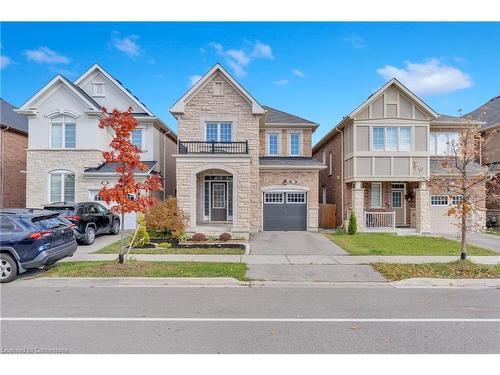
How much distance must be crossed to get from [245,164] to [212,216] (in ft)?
14.5

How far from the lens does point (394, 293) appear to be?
25.5 ft

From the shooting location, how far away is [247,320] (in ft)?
19.2

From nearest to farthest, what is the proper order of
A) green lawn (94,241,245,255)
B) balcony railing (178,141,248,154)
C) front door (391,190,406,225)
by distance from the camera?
1. green lawn (94,241,245,255)
2. balcony railing (178,141,248,154)
3. front door (391,190,406,225)

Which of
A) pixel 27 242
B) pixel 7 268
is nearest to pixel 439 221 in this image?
pixel 27 242

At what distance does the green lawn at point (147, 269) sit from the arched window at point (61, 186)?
1083 centimetres

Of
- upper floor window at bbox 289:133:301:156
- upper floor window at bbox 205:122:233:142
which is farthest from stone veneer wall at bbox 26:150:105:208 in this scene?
upper floor window at bbox 289:133:301:156

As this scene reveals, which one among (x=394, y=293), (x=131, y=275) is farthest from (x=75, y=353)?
(x=394, y=293)

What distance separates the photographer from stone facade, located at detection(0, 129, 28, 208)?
21.5 m

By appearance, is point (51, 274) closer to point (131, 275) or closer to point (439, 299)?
point (131, 275)

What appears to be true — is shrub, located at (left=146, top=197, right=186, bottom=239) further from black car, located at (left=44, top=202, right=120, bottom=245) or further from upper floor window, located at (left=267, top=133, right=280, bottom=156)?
upper floor window, located at (left=267, top=133, right=280, bottom=156)

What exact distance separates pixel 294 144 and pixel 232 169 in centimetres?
618

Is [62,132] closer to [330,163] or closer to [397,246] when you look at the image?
[330,163]

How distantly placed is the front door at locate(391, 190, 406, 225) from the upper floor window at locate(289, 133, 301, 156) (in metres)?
6.25

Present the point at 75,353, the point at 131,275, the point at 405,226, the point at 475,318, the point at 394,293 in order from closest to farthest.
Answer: the point at 75,353
the point at 475,318
the point at 394,293
the point at 131,275
the point at 405,226
